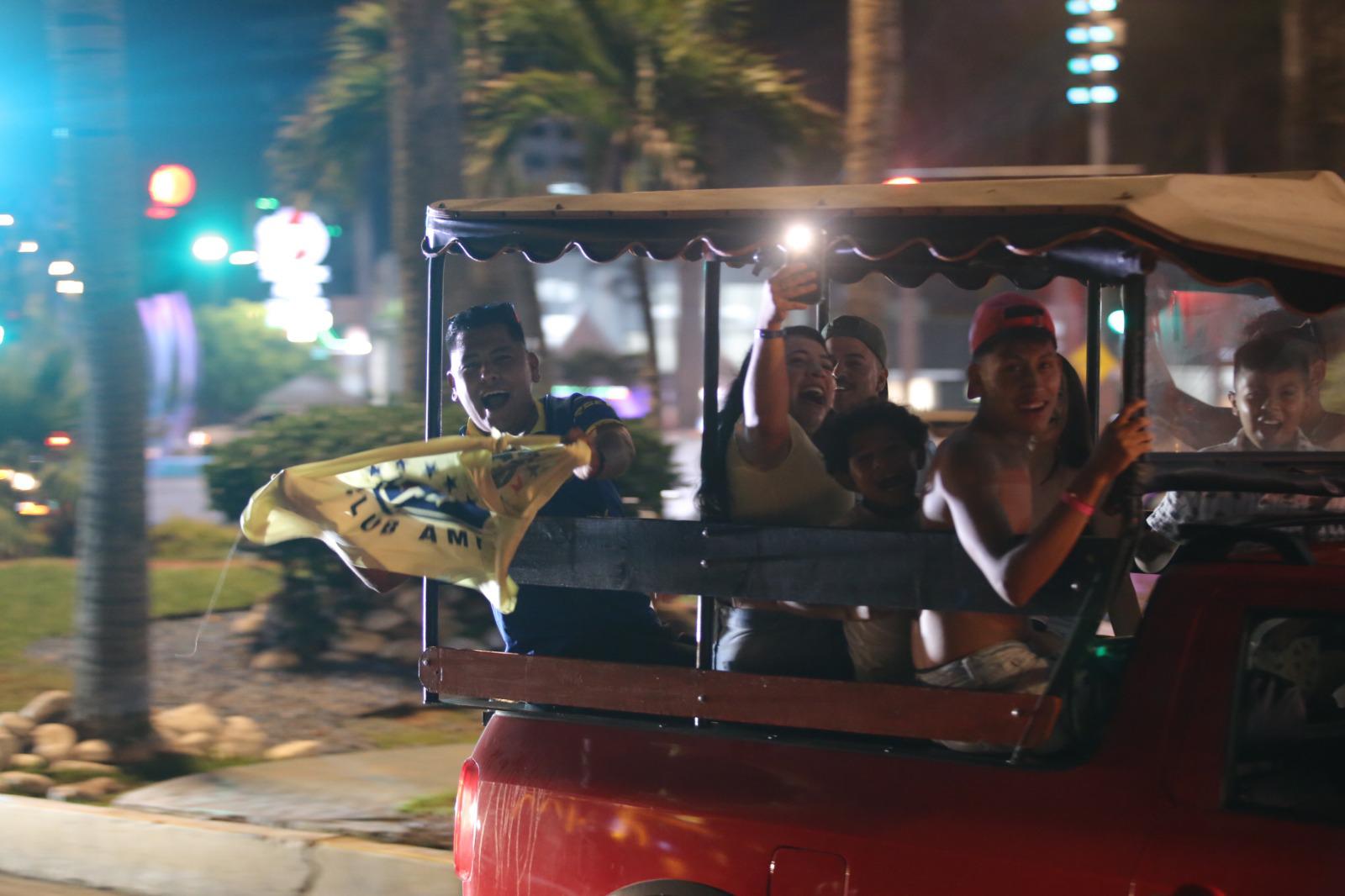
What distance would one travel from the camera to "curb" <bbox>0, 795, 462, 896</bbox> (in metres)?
5.18

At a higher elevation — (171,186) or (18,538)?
(171,186)

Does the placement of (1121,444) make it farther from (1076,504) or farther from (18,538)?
(18,538)

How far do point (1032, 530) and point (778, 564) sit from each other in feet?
1.88

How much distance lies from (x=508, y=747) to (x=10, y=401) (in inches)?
531

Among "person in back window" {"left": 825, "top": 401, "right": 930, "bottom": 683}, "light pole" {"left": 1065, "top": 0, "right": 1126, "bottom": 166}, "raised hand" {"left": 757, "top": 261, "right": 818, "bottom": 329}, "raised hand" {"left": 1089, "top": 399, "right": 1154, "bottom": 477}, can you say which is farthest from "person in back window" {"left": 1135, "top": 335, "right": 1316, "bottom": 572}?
"light pole" {"left": 1065, "top": 0, "right": 1126, "bottom": 166}

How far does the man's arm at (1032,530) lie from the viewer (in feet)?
9.41

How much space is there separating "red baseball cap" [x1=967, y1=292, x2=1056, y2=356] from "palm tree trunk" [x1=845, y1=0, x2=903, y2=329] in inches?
185

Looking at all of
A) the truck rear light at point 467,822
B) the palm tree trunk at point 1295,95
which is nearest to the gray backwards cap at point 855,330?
the truck rear light at point 467,822

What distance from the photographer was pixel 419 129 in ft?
31.3

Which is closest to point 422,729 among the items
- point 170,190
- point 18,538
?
point 170,190

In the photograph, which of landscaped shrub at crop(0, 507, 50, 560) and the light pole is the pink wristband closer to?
landscaped shrub at crop(0, 507, 50, 560)

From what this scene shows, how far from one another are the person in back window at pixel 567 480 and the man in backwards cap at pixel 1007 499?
35.8 inches

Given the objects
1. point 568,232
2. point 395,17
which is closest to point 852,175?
point 395,17

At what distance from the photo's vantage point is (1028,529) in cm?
308
